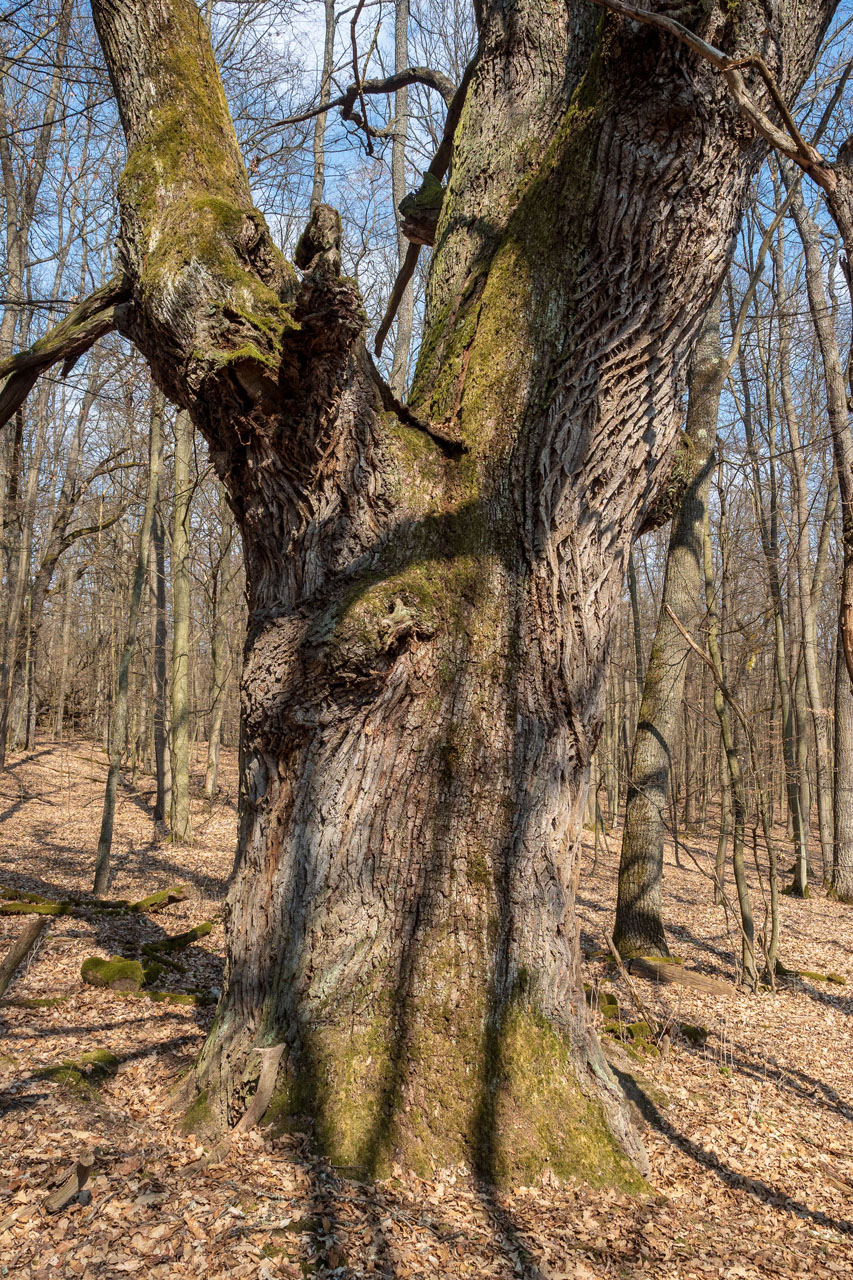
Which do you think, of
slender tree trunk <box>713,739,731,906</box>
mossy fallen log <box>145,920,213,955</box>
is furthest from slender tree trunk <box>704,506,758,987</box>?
mossy fallen log <box>145,920,213,955</box>

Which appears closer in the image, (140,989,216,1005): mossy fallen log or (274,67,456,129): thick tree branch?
(274,67,456,129): thick tree branch

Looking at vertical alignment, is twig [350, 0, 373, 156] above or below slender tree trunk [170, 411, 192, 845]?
above

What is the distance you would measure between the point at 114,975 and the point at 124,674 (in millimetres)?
4177

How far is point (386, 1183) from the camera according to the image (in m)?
2.67

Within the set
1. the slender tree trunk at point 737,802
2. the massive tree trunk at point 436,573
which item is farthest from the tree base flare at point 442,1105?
the slender tree trunk at point 737,802

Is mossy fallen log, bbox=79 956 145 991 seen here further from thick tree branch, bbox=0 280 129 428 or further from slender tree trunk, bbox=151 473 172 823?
slender tree trunk, bbox=151 473 172 823

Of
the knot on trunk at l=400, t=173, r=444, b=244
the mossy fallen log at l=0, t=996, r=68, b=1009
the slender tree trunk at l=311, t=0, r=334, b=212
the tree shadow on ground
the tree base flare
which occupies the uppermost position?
the slender tree trunk at l=311, t=0, r=334, b=212

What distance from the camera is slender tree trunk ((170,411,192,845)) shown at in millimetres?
11398

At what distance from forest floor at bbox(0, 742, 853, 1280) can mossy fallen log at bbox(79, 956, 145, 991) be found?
0.13m

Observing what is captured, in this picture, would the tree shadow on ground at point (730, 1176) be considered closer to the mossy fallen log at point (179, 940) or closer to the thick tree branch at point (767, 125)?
the thick tree branch at point (767, 125)

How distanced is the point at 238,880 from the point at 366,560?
1462 mm

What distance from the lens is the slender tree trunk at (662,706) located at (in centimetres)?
728

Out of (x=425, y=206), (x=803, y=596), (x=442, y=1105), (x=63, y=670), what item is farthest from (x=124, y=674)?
(x=63, y=670)

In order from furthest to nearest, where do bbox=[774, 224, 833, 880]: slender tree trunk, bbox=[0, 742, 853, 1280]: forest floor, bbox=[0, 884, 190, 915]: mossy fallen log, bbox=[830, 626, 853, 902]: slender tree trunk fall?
bbox=[774, 224, 833, 880]: slender tree trunk < bbox=[830, 626, 853, 902]: slender tree trunk < bbox=[0, 884, 190, 915]: mossy fallen log < bbox=[0, 742, 853, 1280]: forest floor
